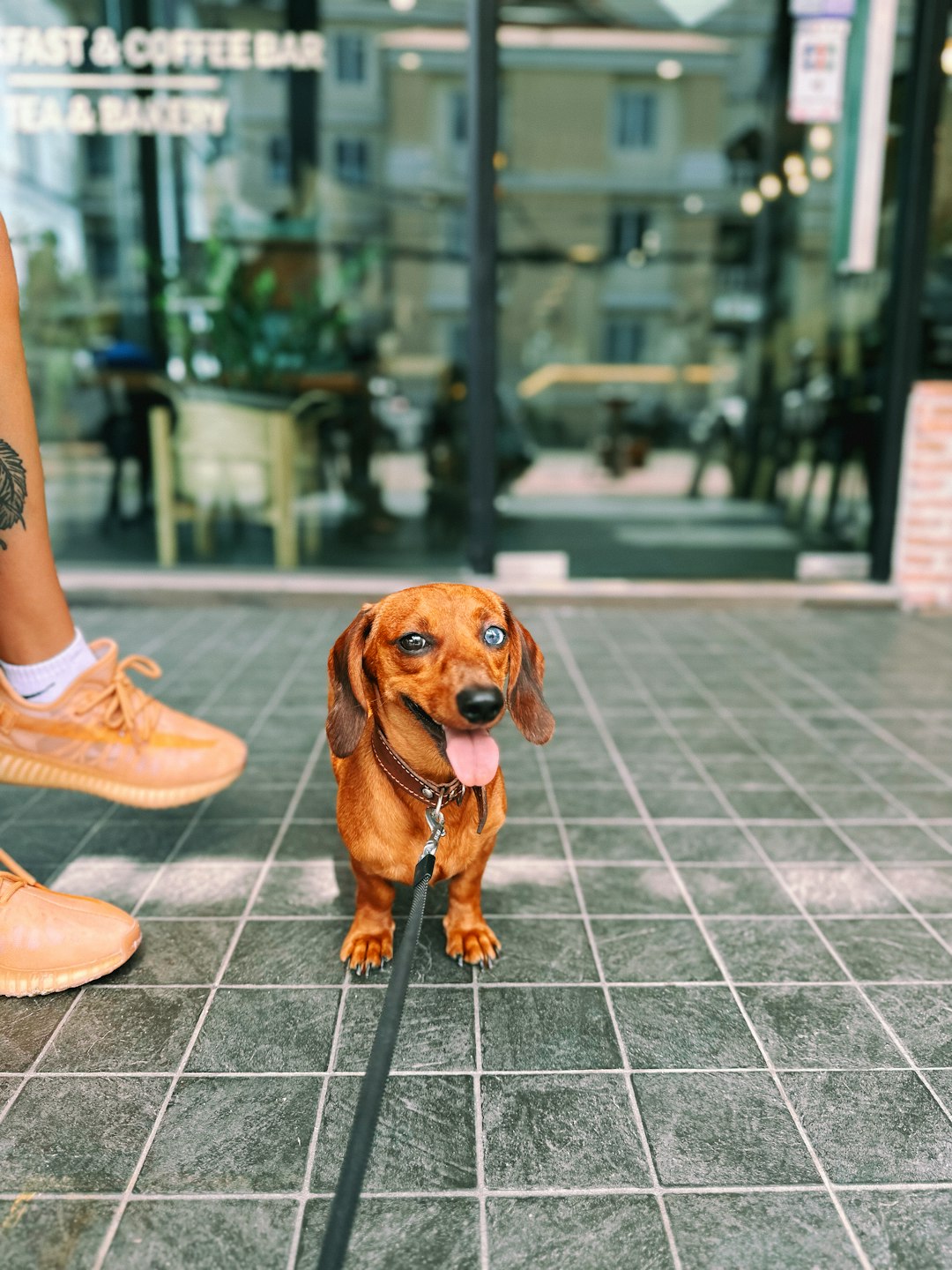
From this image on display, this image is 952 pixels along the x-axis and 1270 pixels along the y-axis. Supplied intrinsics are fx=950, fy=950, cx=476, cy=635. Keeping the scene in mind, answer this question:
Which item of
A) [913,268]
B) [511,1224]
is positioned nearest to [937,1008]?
[511,1224]

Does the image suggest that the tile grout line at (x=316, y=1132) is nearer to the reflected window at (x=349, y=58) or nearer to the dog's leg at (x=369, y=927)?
the dog's leg at (x=369, y=927)

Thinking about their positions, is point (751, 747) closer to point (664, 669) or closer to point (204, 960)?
point (664, 669)

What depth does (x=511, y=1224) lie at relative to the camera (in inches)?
53.0

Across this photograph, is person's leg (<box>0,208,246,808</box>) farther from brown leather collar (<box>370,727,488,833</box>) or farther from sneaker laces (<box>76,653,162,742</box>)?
brown leather collar (<box>370,727,488,833</box>)

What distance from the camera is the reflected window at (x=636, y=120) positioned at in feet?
27.2

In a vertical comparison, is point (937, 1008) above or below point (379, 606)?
below

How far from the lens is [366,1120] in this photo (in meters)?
1.17

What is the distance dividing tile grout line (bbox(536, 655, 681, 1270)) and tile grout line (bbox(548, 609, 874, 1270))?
24cm

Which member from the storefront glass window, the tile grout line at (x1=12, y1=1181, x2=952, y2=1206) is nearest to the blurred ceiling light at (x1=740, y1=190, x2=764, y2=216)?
the storefront glass window

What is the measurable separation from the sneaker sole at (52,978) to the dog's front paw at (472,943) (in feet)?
2.15

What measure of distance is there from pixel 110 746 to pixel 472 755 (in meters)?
1.06

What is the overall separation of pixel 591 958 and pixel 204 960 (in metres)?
0.80

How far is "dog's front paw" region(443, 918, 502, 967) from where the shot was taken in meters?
1.94

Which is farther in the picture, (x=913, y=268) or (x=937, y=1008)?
(x=913, y=268)
